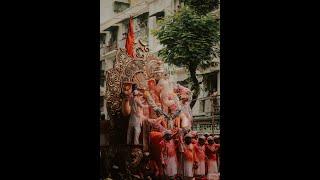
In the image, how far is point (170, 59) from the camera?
16.2 feet

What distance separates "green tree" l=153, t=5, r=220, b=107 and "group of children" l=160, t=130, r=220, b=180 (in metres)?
0.36

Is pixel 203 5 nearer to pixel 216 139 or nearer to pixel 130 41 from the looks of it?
pixel 130 41

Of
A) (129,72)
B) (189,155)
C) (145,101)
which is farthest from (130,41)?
(189,155)

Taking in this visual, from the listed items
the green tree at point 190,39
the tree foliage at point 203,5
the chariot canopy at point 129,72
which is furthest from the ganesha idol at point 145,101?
the tree foliage at point 203,5

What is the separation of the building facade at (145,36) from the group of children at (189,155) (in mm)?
132

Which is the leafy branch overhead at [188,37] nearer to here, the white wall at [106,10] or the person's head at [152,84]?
the person's head at [152,84]

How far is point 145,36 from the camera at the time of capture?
514 centimetres

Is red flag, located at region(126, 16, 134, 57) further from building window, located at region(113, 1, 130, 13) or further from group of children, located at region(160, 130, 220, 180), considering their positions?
group of children, located at region(160, 130, 220, 180)

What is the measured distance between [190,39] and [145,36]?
A: 0.54 metres

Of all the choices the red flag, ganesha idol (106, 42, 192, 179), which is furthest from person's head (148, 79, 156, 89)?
the red flag

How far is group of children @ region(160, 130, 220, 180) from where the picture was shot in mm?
4714

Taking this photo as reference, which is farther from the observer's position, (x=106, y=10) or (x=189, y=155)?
(x=106, y=10)
